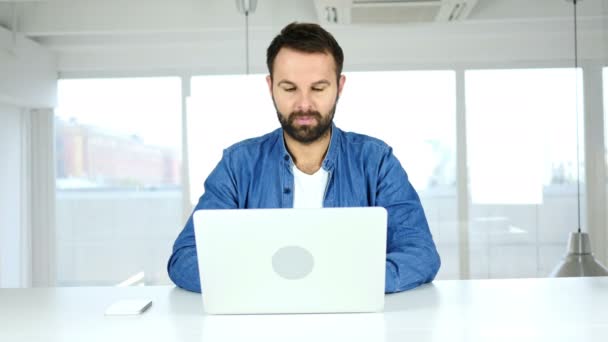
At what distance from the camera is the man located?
2.47m

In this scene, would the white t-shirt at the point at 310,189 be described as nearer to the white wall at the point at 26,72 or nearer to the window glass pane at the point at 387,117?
the window glass pane at the point at 387,117

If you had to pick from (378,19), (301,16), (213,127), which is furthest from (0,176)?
(378,19)

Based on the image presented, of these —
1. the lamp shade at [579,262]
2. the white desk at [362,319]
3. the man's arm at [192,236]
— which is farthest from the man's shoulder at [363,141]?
the lamp shade at [579,262]

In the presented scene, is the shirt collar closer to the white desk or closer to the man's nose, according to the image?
the man's nose

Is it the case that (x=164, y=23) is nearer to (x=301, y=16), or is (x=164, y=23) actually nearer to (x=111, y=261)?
(x=301, y=16)

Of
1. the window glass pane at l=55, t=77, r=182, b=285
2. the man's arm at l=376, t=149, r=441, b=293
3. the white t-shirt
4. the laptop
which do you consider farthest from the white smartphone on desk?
the window glass pane at l=55, t=77, r=182, b=285

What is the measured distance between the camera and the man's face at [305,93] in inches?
97.7

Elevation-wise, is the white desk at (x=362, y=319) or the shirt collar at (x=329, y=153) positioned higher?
the shirt collar at (x=329, y=153)

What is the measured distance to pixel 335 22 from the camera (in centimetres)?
422

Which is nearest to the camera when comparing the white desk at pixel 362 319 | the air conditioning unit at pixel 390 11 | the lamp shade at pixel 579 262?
the white desk at pixel 362 319

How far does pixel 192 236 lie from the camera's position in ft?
6.91

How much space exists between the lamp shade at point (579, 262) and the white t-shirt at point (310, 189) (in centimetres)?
176

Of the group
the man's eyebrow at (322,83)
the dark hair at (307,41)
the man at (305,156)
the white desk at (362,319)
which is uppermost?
the dark hair at (307,41)

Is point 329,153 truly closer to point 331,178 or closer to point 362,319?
point 331,178
